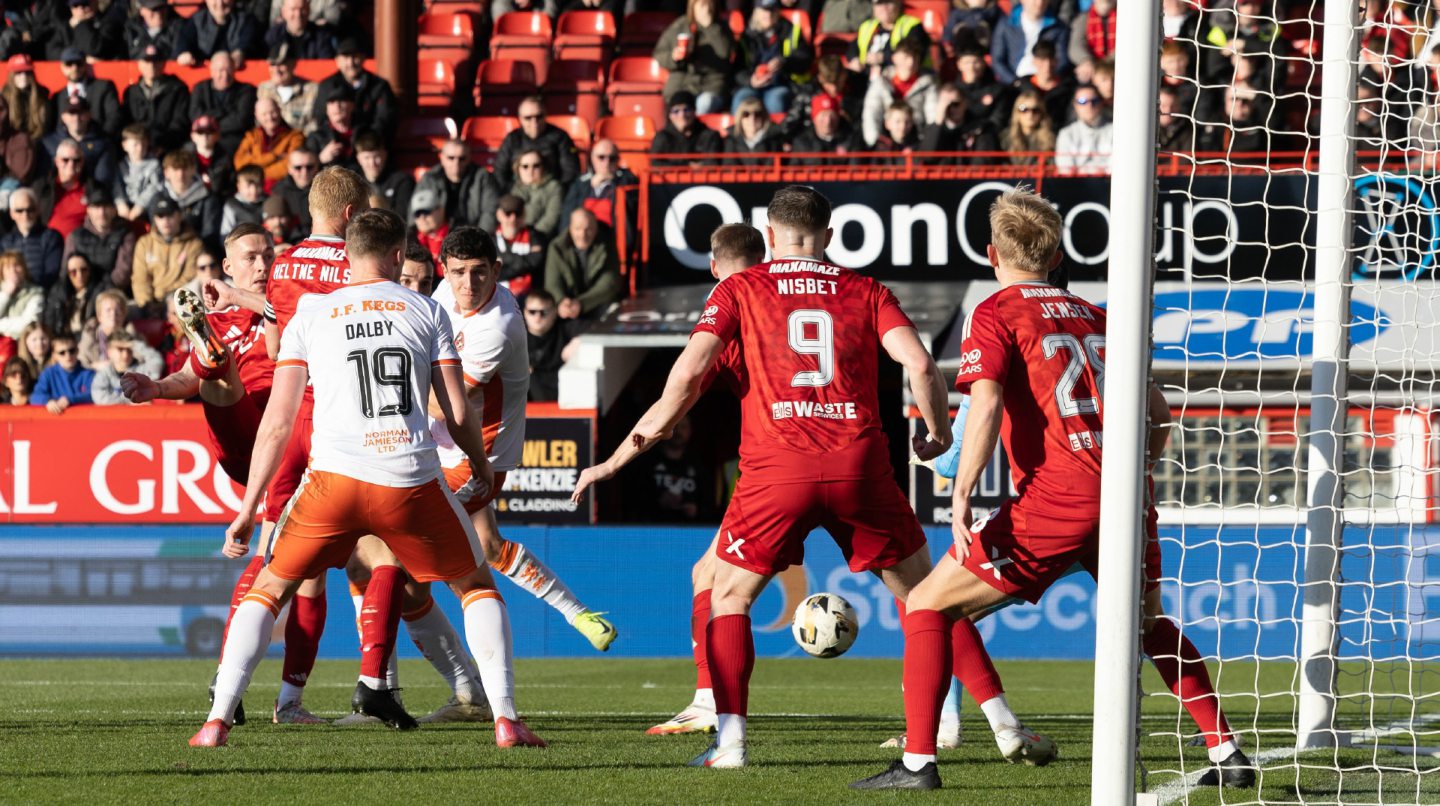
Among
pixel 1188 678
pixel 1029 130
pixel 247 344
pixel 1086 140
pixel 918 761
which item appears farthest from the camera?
pixel 1029 130

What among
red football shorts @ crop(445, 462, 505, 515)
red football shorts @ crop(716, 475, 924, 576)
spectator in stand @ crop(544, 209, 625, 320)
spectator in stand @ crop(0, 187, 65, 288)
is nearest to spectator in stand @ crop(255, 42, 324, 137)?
spectator in stand @ crop(0, 187, 65, 288)

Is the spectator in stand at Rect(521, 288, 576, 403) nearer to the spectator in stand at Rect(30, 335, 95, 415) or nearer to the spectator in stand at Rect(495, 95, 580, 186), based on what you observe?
the spectator in stand at Rect(495, 95, 580, 186)

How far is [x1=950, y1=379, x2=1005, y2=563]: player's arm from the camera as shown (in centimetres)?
601

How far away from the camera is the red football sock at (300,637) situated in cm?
852

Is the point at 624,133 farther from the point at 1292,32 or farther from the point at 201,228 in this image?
the point at 1292,32

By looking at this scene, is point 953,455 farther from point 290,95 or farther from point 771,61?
point 290,95

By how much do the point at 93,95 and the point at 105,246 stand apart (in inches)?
94.0

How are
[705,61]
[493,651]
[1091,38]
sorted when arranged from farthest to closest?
[705,61] → [1091,38] → [493,651]

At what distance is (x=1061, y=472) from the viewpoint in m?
6.22

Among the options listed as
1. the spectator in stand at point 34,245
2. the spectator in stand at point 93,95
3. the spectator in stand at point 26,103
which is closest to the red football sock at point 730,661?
the spectator in stand at point 34,245

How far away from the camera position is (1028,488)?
6305 millimetres

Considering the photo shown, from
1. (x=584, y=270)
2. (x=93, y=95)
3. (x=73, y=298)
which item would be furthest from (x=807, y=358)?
(x=93, y=95)

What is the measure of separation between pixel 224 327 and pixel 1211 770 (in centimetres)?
526

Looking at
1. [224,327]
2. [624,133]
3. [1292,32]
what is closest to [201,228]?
[624,133]
